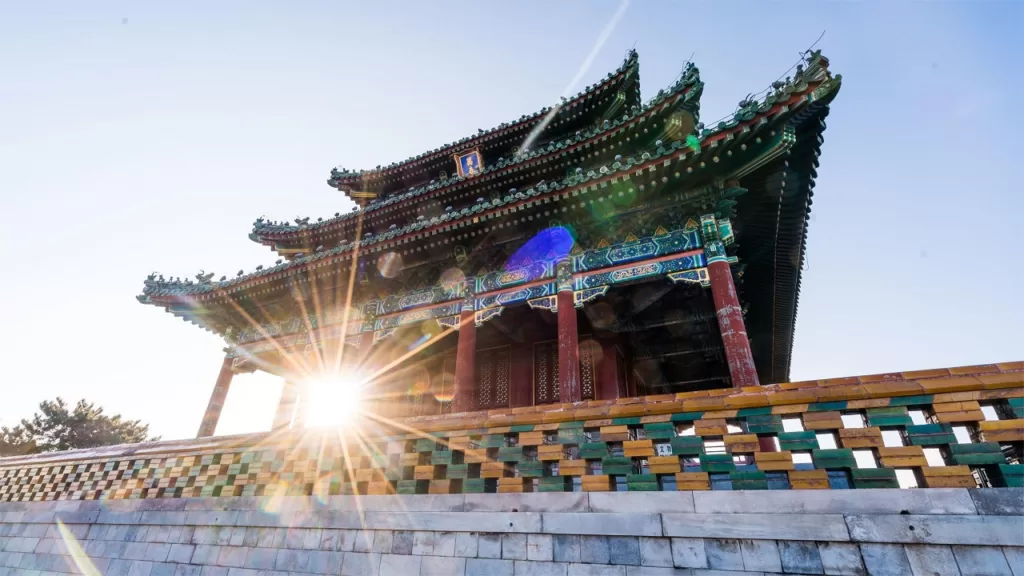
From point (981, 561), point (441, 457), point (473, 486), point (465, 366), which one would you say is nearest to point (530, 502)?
point (473, 486)

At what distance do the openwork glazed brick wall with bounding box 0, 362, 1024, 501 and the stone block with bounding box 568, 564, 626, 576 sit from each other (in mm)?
531

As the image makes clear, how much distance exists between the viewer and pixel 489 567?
3.62 m

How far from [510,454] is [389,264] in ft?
24.2

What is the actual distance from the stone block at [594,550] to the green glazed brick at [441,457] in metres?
1.38

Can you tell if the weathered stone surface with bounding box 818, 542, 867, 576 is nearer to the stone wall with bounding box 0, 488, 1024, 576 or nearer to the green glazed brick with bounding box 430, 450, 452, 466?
the stone wall with bounding box 0, 488, 1024, 576

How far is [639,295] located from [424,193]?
21.8 feet

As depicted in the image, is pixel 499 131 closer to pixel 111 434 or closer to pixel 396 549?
pixel 396 549

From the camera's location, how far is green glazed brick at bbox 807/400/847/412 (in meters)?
3.32

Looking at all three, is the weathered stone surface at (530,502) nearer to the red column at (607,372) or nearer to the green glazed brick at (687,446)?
the green glazed brick at (687,446)

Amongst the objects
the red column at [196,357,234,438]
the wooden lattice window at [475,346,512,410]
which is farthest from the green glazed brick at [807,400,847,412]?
the red column at [196,357,234,438]

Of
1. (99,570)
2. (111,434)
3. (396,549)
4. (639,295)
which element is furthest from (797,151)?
(111,434)

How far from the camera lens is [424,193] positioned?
13055 millimetres

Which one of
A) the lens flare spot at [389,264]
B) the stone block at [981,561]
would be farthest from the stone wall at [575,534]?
the lens flare spot at [389,264]

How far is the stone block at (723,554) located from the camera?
10.0 feet
